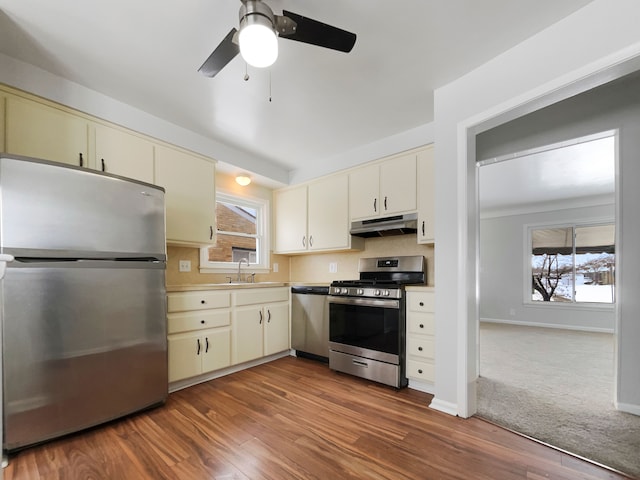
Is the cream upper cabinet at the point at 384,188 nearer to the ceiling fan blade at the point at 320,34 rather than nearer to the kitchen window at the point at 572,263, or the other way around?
the ceiling fan blade at the point at 320,34

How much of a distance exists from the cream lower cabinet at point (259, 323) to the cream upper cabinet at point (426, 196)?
1.71 meters

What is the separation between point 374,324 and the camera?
2.76 m

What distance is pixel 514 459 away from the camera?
5.36 ft

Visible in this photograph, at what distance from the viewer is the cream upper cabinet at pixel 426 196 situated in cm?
275

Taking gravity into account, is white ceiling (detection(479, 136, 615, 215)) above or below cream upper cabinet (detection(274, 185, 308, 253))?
above

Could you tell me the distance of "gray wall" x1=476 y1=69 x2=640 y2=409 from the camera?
6.82ft

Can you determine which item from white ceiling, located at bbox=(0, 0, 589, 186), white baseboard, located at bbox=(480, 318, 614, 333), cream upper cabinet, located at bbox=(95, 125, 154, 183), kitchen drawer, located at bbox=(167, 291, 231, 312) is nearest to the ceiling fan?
white ceiling, located at bbox=(0, 0, 589, 186)

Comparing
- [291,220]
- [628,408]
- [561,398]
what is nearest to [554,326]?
[561,398]

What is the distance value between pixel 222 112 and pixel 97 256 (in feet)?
4.97

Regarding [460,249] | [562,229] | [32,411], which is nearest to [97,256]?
[32,411]

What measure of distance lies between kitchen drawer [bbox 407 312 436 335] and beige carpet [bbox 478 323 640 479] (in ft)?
2.10

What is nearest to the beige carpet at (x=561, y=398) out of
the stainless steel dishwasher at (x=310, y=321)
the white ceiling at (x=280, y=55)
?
the stainless steel dishwasher at (x=310, y=321)

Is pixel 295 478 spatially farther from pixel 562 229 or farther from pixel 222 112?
pixel 562 229

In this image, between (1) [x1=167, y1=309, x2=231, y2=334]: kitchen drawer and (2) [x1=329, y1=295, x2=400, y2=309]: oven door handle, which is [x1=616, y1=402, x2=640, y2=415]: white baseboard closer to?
(2) [x1=329, y1=295, x2=400, y2=309]: oven door handle
